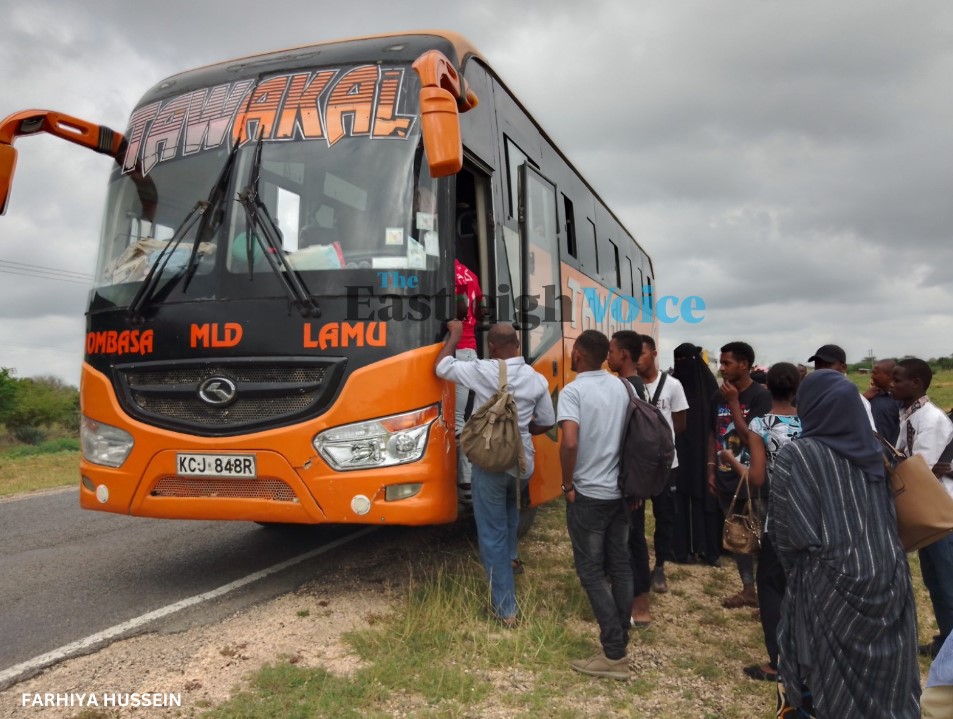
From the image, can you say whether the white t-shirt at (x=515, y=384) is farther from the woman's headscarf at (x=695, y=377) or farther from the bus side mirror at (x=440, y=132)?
the woman's headscarf at (x=695, y=377)

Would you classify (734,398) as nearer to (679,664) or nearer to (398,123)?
(679,664)

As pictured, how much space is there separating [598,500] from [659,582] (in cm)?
188

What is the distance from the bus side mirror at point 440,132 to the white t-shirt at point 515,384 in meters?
1.15

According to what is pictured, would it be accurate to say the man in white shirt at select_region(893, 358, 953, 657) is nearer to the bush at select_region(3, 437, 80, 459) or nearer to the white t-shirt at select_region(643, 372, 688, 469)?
the white t-shirt at select_region(643, 372, 688, 469)

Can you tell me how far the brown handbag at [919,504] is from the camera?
303cm

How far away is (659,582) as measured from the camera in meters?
5.46

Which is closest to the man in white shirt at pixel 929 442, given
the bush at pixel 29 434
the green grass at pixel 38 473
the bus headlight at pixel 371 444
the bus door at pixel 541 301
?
the bus door at pixel 541 301

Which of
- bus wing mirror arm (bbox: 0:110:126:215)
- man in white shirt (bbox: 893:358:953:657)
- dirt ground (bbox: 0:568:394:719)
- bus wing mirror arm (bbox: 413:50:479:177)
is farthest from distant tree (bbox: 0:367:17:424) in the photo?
man in white shirt (bbox: 893:358:953:657)

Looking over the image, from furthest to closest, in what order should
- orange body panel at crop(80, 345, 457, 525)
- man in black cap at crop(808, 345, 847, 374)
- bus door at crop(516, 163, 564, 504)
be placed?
1. bus door at crop(516, 163, 564, 504)
2. man in black cap at crop(808, 345, 847, 374)
3. orange body panel at crop(80, 345, 457, 525)

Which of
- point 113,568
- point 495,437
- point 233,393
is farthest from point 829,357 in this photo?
point 113,568

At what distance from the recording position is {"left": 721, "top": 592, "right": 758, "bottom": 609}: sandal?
199 inches

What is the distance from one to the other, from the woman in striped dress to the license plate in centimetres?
290

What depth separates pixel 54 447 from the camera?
19.2 m

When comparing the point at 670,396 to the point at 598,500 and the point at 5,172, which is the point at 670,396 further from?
the point at 5,172
